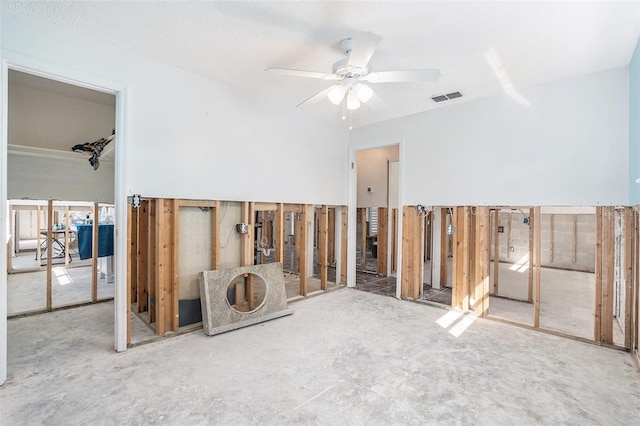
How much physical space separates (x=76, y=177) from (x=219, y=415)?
4.61 m

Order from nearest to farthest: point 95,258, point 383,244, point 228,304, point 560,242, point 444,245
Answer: point 228,304 < point 95,258 < point 444,245 < point 383,244 < point 560,242

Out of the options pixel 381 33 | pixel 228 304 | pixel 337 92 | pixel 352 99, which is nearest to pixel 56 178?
→ pixel 228 304

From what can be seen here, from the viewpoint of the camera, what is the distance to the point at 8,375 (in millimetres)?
2637

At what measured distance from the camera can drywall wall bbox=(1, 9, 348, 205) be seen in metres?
2.88

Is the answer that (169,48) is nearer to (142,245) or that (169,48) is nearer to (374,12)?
(374,12)

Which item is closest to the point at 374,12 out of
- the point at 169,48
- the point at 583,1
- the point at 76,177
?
the point at 583,1

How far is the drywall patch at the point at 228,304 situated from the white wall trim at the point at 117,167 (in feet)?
2.78

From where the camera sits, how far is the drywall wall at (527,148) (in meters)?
3.48

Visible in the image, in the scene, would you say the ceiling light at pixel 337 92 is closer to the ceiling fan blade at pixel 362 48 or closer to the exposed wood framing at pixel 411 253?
the ceiling fan blade at pixel 362 48

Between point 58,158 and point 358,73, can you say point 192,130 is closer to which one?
point 358,73

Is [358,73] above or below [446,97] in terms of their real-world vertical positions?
below

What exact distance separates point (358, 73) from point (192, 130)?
7.34ft

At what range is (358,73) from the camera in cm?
279

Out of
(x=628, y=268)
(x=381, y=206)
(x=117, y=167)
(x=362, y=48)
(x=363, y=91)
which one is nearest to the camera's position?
(x=362, y=48)
